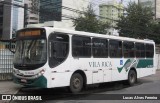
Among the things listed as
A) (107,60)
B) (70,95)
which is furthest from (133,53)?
(70,95)

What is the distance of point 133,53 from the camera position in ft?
62.6

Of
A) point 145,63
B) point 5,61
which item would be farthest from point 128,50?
point 5,61

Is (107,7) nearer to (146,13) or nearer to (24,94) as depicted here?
(146,13)

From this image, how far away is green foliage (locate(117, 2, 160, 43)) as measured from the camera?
43312mm

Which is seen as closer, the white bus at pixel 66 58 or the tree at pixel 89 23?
the white bus at pixel 66 58

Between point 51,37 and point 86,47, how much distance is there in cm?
244

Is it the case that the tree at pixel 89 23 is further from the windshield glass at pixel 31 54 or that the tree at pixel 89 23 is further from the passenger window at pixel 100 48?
the windshield glass at pixel 31 54

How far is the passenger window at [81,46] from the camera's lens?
46.9 feet

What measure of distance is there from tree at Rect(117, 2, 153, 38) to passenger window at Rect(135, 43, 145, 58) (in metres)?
22.9

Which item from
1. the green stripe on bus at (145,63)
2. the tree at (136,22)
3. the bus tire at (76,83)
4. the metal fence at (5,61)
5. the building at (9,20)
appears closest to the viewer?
the bus tire at (76,83)

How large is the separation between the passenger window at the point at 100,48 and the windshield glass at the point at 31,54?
341 centimetres

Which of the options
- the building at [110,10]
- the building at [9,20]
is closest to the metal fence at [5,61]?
the building at [110,10]

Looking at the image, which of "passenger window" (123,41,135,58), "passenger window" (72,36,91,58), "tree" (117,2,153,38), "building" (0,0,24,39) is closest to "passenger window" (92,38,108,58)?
"passenger window" (72,36,91,58)

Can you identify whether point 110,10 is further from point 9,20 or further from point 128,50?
point 9,20
